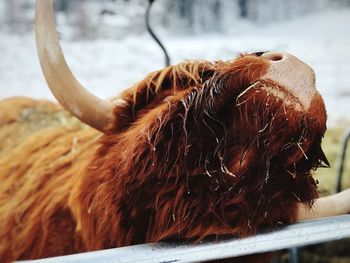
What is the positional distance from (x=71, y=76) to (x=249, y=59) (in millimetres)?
369

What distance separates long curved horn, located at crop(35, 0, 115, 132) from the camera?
1.01 metres

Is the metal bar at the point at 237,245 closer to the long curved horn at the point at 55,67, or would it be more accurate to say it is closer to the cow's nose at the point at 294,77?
the cow's nose at the point at 294,77

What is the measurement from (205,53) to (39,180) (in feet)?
4.44

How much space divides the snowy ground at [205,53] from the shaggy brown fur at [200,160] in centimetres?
145

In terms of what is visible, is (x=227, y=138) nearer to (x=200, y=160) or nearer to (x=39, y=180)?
(x=200, y=160)

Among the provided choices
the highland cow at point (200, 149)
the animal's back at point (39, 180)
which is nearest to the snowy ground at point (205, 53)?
the animal's back at point (39, 180)

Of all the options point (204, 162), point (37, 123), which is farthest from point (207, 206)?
point (37, 123)

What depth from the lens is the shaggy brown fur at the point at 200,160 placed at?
0.96 m

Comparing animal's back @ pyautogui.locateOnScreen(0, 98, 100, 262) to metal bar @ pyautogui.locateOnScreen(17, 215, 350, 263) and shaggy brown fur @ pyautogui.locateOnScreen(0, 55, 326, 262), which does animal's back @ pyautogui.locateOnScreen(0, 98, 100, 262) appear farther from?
metal bar @ pyautogui.locateOnScreen(17, 215, 350, 263)

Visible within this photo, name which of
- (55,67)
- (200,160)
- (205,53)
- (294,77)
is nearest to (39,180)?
(55,67)

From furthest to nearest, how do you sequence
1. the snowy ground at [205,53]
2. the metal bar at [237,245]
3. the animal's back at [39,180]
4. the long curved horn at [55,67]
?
the snowy ground at [205,53]
the animal's back at [39,180]
the long curved horn at [55,67]
the metal bar at [237,245]

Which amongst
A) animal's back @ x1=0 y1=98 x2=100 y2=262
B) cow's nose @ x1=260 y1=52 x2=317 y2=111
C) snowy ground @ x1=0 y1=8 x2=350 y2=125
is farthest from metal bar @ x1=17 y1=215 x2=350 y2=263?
snowy ground @ x1=0 y1=8 x2=350 y2=125

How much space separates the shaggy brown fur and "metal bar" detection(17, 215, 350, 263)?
0.12 feet

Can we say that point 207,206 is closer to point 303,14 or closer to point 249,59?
point 249,59
